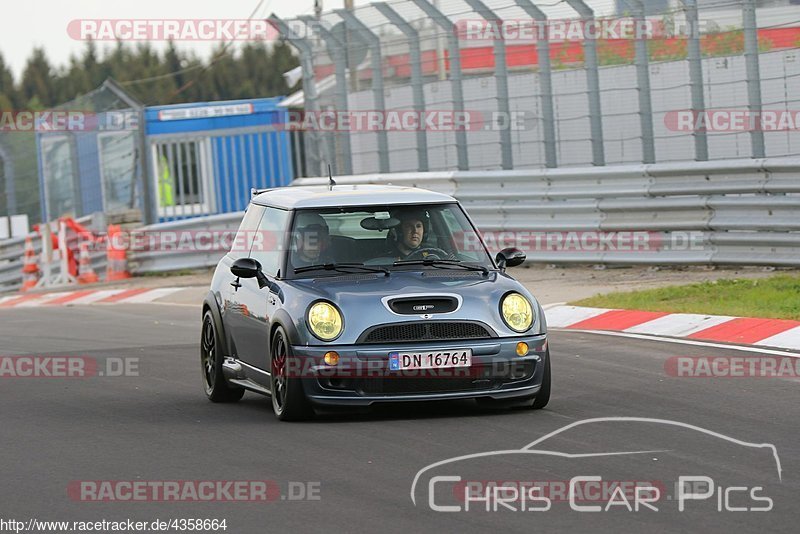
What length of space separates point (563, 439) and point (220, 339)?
3.48 m

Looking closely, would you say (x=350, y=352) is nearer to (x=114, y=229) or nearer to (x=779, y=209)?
(x=779, y=209)

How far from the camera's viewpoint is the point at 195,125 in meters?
35.8

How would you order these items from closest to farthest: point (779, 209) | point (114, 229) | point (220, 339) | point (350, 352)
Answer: point (350, 352), point (220, 339), point (779, 209), point (114, 229)

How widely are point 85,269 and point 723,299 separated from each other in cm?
1420

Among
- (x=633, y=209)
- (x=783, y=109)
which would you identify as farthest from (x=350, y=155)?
(x=783, y=109)

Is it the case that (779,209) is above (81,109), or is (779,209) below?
below

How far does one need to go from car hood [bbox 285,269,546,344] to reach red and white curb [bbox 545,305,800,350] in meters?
3.43

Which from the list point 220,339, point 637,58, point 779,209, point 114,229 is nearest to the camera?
point 220,339
